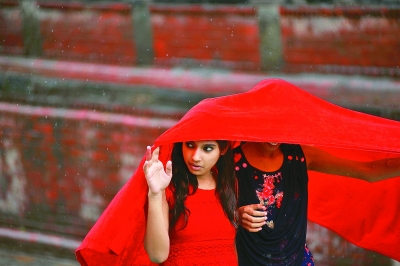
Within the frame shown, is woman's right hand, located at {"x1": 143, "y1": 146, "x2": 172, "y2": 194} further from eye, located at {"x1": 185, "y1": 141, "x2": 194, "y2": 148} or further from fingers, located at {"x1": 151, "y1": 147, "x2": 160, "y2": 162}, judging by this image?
eye, located at {"x1": 185, "y1": 141, "x2": 194, "y2": 148}

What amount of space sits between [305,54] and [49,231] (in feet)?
8.06

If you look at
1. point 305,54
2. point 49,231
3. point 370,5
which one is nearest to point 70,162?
point 49,231

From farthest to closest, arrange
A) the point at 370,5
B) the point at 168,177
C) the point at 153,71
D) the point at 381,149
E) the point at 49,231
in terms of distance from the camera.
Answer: the point at 49,231
the point at 153,71
the point at 370,5
the point at 381,149
the point at 168,177

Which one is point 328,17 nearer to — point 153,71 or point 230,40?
point 230,40

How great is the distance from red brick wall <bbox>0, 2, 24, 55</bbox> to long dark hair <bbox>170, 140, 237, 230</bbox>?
3052 mm

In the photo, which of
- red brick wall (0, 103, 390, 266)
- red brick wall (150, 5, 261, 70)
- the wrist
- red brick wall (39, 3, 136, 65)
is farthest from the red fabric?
red brick wall (39, 3, 136, 65)

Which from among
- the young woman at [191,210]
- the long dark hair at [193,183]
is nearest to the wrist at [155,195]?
the young woman at [191,210]

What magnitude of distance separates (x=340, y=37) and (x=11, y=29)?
2.62 meters

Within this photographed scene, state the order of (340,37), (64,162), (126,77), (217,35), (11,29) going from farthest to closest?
(11,29) < (64,162) < (126,77) < (217,35) < (340,37)

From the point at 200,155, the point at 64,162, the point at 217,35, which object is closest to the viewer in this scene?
the point at 200,155

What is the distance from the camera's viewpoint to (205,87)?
5.29 m

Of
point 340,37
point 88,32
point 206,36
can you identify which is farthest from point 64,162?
point 340,37

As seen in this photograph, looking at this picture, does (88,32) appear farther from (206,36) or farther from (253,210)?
(253,210)

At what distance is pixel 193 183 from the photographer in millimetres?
3275
